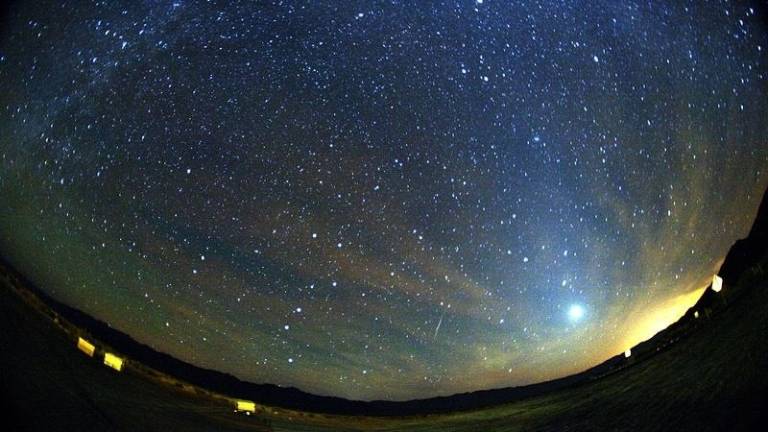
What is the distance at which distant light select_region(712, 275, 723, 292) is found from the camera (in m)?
4.04

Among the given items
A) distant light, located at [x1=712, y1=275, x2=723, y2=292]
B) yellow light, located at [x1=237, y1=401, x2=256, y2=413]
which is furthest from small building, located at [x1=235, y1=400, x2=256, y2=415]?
distant light, located at [x1=712, y1=275, x2=723, y2=292]

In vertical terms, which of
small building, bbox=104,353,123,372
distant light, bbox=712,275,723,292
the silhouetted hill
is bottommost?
small building, bbox=104,353,123,372

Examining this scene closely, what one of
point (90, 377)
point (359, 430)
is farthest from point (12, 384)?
point (359, 430)

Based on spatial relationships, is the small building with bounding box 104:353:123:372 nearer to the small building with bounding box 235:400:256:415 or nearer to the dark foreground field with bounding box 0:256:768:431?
the dark foreground field with bounding box 0:256:768:431

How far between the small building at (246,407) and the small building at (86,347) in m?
1.39

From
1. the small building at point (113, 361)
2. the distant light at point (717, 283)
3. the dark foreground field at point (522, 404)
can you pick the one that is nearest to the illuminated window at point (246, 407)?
the dark foreground field at point (522, 404)

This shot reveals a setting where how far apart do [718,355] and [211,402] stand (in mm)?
4123

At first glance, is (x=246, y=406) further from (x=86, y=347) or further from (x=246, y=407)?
(x=86, y=347)

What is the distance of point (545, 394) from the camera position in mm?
4867

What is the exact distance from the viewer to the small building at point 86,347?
4.52m

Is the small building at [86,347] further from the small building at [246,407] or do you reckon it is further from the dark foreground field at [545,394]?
the small building at [246,407]

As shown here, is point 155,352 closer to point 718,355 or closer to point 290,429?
point 290,429

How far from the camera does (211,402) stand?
15.9 feet

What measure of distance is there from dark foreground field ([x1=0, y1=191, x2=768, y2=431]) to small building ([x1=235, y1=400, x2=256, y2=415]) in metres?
0.08
